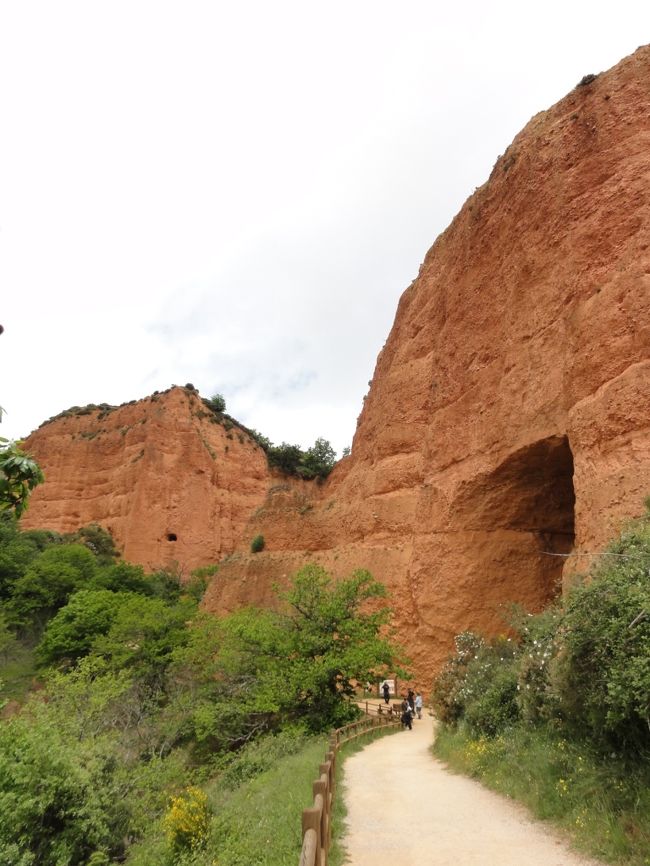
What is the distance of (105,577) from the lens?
37188 millimetres

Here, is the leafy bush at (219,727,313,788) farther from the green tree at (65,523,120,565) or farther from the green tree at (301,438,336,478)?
the green tree at (301,438,336,478)

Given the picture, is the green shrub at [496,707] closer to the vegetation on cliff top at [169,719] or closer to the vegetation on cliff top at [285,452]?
the vegetation on cliff top at [169,719]

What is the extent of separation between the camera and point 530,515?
67.6ft

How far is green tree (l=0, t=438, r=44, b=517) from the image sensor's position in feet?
14.2

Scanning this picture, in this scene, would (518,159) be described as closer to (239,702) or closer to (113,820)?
(239,702)

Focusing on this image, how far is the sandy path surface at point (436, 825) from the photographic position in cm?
603

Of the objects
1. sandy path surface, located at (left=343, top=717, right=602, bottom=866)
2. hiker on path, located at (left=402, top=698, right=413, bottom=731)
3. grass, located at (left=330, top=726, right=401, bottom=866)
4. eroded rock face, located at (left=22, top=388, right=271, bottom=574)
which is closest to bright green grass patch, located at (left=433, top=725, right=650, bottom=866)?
sandy path surface, located at (left=343, top=717, right=602, bottom=866)

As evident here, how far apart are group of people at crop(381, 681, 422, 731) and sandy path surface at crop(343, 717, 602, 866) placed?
7.01m

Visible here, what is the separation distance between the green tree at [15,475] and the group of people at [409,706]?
16.1 meters

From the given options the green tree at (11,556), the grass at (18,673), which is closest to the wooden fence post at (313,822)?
the grass at (18,673)

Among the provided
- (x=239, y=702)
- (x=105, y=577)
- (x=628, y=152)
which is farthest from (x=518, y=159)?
(x=105, y=577)

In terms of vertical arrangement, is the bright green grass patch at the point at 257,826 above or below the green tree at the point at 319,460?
below

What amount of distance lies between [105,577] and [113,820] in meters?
27.6

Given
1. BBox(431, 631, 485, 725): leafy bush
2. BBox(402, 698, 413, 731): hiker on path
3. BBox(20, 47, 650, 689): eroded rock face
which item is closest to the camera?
BBox(431, 631, 485, 725): leafy bush
